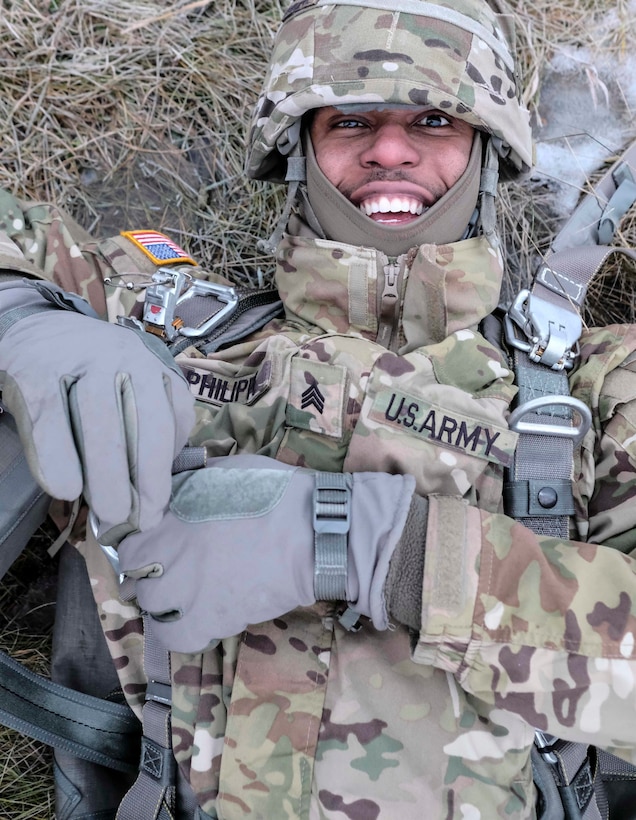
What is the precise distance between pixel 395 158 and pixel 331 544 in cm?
116

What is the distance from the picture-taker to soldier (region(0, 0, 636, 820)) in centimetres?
142

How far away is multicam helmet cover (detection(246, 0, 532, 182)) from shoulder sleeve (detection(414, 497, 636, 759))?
1238mm

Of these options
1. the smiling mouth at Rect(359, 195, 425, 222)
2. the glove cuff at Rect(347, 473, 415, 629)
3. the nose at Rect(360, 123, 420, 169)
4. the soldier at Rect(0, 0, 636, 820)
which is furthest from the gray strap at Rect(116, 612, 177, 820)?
the nose at Rect(360, 123, 420, 169)

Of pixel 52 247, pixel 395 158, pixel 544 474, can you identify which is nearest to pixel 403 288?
pixel 395 158

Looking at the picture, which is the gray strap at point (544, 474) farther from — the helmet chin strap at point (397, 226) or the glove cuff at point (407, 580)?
the helmet chin strap at point (397, 226)

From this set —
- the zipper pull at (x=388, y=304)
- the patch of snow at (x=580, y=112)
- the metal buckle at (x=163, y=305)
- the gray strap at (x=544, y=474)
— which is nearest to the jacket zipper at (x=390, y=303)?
the zipper pull at (x=388, y=304)

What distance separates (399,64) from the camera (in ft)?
6.41

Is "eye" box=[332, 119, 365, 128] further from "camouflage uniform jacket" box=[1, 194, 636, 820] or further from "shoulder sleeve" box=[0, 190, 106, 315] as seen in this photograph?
"shoulder sleeve" box=[0, 190, 106, 315]

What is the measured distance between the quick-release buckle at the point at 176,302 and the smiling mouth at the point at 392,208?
0.50 metres

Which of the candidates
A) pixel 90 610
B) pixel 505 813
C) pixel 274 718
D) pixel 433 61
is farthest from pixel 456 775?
pixel 433 61

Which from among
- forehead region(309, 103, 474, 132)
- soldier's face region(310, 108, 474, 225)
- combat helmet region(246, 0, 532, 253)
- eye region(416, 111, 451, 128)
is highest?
combat helmet region(246, 0, 532, 253)

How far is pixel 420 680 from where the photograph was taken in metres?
1.63

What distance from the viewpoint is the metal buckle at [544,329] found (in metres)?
1.97

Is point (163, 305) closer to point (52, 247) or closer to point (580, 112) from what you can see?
point (52, 247)
